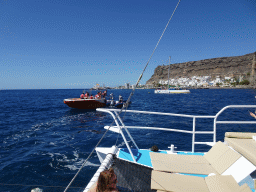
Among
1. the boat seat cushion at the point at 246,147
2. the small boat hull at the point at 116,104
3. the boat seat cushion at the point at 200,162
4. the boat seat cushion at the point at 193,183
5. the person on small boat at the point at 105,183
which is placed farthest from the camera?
the small boat hull at the point at 116,104

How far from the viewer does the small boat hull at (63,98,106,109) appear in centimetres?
2208

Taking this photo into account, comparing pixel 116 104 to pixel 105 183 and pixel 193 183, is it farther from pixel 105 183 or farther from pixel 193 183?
pixel 105 183

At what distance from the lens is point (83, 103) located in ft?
74.1

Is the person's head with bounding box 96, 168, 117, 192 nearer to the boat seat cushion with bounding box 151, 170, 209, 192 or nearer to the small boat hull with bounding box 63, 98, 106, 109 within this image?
the boat seat cushion with bounding box 151, 170, 209, 192

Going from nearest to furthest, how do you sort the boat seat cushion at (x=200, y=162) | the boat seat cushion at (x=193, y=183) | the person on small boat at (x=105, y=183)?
the person on small boat at (x=105, y=183) → the boat seat cushion at (x=193, y=183) → the boat seat cushion at (x=200, y=162)

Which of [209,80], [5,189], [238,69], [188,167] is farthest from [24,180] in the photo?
[238,69]

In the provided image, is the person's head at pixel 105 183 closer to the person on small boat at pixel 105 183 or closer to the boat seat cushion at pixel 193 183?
the person on small boat at pixel 105 183

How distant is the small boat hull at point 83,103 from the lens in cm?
2208

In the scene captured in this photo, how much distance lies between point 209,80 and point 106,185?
209m

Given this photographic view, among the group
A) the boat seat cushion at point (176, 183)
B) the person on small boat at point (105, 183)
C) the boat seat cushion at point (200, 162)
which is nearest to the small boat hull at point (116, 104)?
the boat seat cushion at point (200, 162)

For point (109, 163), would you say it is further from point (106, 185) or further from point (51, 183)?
point (51, 183)

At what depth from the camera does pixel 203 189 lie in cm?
236

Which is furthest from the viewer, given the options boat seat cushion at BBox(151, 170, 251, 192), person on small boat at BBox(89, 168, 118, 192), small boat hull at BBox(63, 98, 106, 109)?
small boat hull at BBox(63, 98, 106, 109)

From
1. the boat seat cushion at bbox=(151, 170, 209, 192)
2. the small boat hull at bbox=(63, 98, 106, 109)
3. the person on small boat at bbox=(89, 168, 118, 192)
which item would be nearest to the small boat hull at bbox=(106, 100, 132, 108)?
the small boat hull at bbox=(63, 98, 106, 109)
